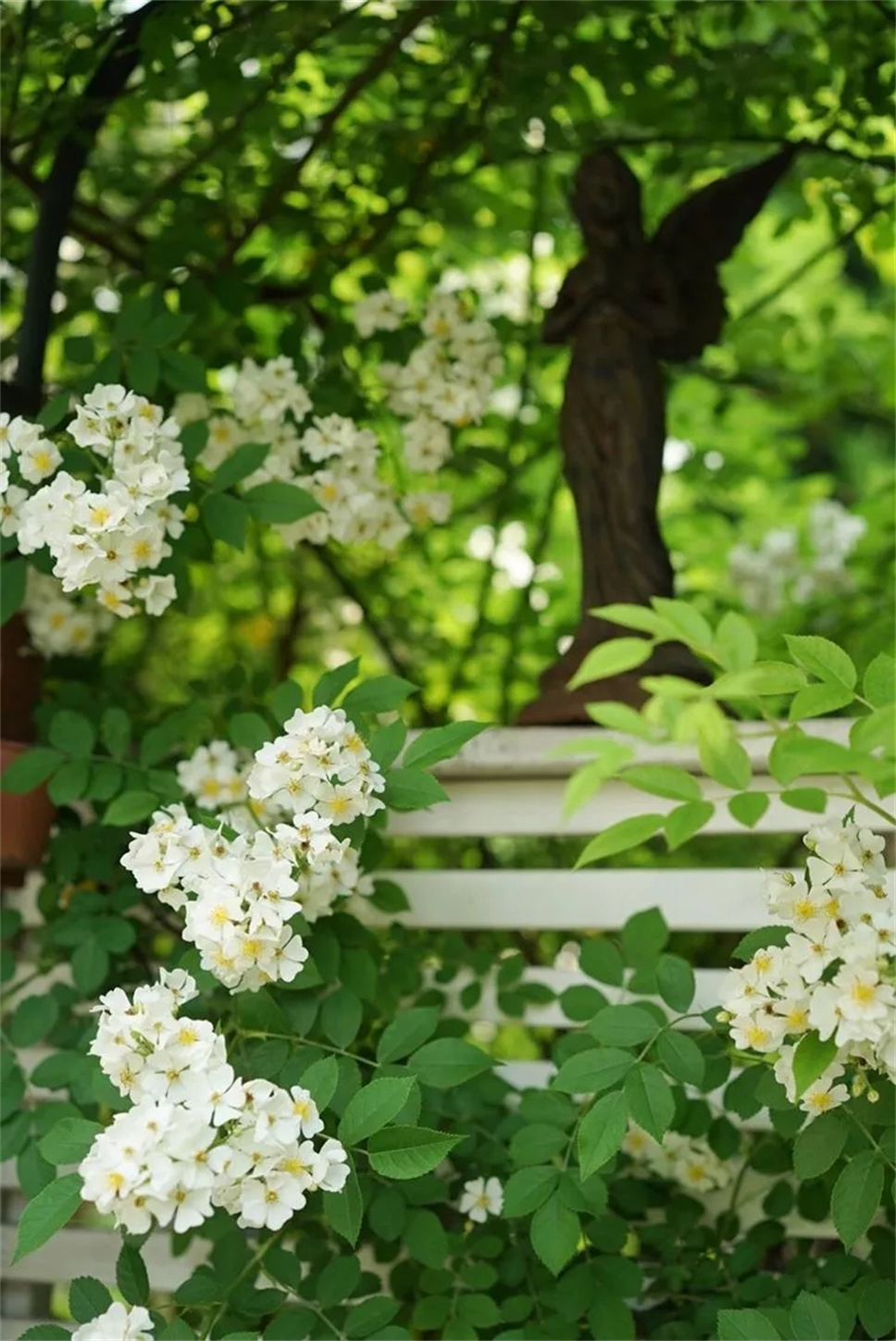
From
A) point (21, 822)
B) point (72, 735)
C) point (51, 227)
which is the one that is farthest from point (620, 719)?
point (51, 227)

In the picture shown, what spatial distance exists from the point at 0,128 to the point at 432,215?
61 cm

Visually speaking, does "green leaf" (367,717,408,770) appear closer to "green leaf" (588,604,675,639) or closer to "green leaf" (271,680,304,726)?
"green leaf" (271,680,304,726)

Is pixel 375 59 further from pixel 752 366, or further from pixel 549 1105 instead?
pixel 549 1105

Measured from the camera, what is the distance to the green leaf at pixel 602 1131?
1046 mm

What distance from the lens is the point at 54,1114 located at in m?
1.27

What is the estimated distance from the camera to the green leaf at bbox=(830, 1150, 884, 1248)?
101 cm

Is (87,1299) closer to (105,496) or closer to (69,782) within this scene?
(69,782)

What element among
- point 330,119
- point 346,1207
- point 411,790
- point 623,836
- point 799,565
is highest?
point 330,119

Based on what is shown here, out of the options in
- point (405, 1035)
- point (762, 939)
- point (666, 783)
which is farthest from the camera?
point (405, 1035)

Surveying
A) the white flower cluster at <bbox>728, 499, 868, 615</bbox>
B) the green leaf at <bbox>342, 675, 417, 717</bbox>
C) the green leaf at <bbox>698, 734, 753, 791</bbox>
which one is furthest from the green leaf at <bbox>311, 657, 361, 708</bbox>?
the white flower cluster at <bbox>728, 499, 868, 615</bbox>

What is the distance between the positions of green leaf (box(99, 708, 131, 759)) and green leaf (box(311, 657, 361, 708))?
0.27m

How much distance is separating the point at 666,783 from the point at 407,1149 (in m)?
0.32

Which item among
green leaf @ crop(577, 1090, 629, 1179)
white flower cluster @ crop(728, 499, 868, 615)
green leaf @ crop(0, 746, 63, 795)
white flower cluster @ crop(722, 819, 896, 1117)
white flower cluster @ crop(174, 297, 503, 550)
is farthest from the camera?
white flower cluster @ crop(728, 499, 868, 615)

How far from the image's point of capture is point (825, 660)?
0.95 metres
